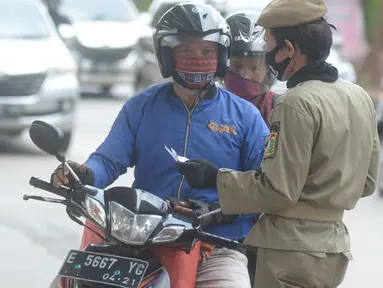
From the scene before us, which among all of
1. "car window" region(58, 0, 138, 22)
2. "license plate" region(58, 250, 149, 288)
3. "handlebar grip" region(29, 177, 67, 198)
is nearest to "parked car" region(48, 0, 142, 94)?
"car window" region(58, 0, 138, 22)

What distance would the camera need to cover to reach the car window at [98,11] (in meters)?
21.2

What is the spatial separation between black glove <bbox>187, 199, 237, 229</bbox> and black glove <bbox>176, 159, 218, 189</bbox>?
16 centimetres

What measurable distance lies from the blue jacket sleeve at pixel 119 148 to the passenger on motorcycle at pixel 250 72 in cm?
77

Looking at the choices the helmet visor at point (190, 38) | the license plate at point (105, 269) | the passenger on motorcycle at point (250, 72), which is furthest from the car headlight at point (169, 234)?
the passenger on motorcycle at point (250, 72)

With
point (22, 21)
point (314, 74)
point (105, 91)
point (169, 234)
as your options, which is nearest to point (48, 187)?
point (169, 234)

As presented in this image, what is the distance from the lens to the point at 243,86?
5.20 metres

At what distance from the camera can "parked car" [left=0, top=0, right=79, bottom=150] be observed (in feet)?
42.4

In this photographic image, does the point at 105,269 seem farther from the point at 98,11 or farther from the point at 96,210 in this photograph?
the point at 98,11

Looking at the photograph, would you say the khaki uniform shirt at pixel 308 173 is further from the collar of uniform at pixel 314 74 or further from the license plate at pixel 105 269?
the license plate at pixel 105 269

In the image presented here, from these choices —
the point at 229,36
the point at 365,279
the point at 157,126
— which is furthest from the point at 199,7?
the point at 365,279

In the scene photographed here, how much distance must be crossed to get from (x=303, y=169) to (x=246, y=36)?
1603 mm

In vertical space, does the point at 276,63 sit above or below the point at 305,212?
above

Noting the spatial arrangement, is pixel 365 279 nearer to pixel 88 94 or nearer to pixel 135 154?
pixel 135 154

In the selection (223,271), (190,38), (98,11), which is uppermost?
(190,38)
